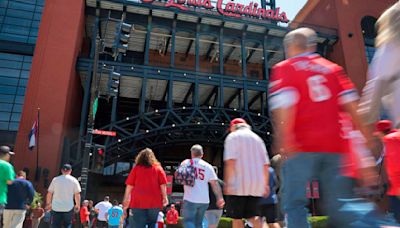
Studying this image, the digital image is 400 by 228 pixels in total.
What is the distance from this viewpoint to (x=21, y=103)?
19.3 metres

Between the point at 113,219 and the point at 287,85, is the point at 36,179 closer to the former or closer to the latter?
the point at 113,219

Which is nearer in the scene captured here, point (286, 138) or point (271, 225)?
point (286, 138)

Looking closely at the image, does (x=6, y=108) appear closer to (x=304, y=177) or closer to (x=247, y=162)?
(x=247, y=162)

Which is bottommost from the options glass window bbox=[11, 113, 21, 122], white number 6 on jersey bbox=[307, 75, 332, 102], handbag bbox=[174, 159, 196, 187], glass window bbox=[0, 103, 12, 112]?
handbag bbox=[174, 159, 196, 187]

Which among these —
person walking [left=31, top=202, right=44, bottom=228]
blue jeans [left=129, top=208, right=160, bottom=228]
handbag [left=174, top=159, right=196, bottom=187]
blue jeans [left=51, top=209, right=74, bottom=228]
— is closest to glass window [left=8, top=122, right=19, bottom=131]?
person walking [left=31, top=202, right=44, bottom=228]

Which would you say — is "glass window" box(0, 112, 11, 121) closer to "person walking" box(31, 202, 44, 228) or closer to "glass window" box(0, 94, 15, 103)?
"glass window" box(0, 94, 15, 103)

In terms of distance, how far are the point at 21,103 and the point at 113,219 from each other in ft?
36.7

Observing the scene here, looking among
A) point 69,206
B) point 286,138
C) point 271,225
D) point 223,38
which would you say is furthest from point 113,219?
point 223,38

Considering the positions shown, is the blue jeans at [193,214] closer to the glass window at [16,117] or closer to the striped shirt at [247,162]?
the striped shirt at [247,162]

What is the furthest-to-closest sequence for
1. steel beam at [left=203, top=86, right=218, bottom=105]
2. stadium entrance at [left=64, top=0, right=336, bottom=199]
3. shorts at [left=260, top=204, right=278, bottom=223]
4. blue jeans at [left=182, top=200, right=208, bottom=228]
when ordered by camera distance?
steel beam at [left=203, top=86, right=218, bottom=105] < stadium entrance at [left=64, top=0, right=336, bottom=199] < blue jeans at [left=182, top=200, right=208, bottom=228] < shorts at [left=260, top=204, right=278, bottom=223]

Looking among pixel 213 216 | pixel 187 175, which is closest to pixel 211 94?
pixel 213 216

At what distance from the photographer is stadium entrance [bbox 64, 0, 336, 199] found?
19.7 meters

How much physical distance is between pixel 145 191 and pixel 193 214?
89 cm

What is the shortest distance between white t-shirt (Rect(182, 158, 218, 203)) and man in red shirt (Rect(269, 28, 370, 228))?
3.01 m
